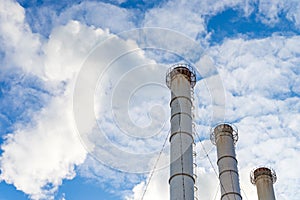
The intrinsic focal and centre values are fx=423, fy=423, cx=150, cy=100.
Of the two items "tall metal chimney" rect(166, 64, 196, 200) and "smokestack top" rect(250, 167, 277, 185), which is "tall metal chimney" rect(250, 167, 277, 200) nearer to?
"smokestack top" rect(250, 167, 277, 185)

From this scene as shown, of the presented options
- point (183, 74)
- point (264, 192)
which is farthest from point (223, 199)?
point (183, 74)

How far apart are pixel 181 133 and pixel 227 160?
646 cm

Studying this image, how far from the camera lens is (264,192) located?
32125 millimetres

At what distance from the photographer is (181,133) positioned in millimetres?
25703

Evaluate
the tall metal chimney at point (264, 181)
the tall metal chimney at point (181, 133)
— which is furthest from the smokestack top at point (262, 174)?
the tall metal chimney at point (181, 133)

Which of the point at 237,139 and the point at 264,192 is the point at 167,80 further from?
the point at 264,192

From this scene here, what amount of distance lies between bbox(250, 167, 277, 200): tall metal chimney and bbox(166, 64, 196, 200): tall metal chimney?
959 centimetres

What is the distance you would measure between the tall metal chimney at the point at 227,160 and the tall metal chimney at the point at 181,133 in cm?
540

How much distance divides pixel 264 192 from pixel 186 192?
1150 cm

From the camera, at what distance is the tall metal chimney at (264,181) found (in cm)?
3200

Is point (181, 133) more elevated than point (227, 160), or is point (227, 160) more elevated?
point (227, 160)

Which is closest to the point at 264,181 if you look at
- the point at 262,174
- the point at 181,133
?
the point at 262,174

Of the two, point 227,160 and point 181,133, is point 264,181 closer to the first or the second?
point 227,160

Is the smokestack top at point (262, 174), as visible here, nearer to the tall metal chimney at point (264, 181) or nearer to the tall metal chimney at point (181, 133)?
the tall metal chimney at point (264, 181)
